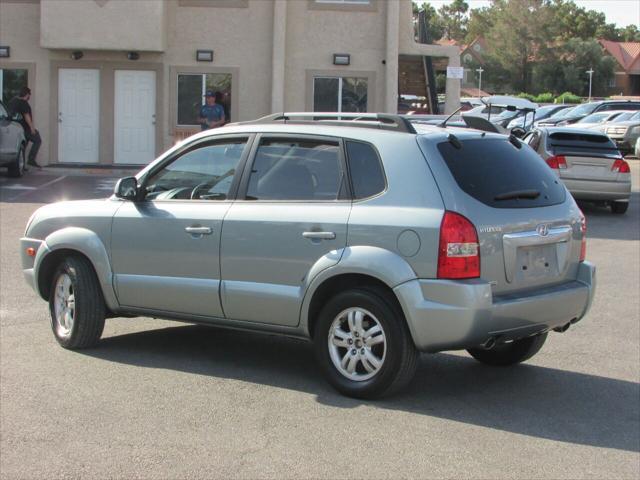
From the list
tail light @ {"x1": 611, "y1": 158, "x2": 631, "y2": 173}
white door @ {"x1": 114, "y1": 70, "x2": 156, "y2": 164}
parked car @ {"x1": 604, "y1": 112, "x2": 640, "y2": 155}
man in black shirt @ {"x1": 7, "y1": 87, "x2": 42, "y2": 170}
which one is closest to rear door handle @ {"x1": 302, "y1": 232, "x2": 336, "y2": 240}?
tail light @ {"x1": 611, "y1": 158, "x2": 631, "y2": 173}

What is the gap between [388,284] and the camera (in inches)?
240

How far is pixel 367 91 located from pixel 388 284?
60.8ft

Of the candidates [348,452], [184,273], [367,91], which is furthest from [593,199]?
[348,452]

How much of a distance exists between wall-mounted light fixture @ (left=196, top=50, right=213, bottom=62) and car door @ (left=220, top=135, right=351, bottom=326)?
17.4 meters

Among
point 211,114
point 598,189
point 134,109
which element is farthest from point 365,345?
point 134,109

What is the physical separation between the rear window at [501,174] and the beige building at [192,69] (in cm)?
1730

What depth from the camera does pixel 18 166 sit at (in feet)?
72.0

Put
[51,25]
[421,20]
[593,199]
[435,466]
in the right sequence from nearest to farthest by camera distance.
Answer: [435,466], [593,199], [51,25], [421,20]

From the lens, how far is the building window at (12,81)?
24.1 meters

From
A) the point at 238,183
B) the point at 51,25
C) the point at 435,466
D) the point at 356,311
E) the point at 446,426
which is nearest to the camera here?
the point at 435,466

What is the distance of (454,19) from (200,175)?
161m

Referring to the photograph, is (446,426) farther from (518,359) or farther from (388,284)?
(518,359)

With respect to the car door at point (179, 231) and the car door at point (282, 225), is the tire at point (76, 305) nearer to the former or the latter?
the car door at point (179, 231)

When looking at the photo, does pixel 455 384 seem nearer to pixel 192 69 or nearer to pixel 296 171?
pixel 296 171
